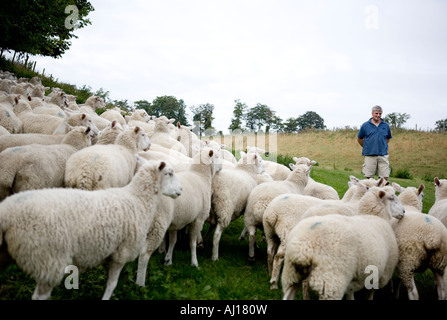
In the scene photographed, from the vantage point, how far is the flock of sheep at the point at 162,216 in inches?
122

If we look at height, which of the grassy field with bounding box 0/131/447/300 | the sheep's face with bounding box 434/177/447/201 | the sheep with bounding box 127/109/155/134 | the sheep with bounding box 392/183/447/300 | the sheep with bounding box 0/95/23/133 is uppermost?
the sheep with bounding box 127/109/155/134

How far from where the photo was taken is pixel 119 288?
14.2ft

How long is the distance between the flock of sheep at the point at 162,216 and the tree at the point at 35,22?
912 cm

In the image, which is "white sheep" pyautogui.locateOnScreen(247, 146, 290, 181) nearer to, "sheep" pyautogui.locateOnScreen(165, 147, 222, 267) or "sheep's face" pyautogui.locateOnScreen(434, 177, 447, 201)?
"sheep" pyautogui.locateOnScreen(165, 147, 222, 267)

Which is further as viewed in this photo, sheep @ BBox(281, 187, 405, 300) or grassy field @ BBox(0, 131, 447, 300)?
grassy field @ BBox(0, 131, 447, 300)

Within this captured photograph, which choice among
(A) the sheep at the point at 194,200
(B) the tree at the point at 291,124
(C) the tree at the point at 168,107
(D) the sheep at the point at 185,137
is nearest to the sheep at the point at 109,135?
(A) the sheep at the point at 194,200

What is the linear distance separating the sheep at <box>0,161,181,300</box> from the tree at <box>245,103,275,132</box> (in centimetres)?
6613

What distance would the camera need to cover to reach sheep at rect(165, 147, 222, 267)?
542 cm

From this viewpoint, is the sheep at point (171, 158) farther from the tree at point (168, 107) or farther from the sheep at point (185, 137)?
the tree at point (168, 107)

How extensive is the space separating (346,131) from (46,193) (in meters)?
35.0

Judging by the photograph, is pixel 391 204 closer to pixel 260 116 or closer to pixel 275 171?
pixel 275 171

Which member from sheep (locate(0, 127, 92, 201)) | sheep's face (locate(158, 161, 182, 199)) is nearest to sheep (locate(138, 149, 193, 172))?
sheep (locate(0, 127, 92, 201))

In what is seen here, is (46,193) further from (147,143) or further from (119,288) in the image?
(147,143)
